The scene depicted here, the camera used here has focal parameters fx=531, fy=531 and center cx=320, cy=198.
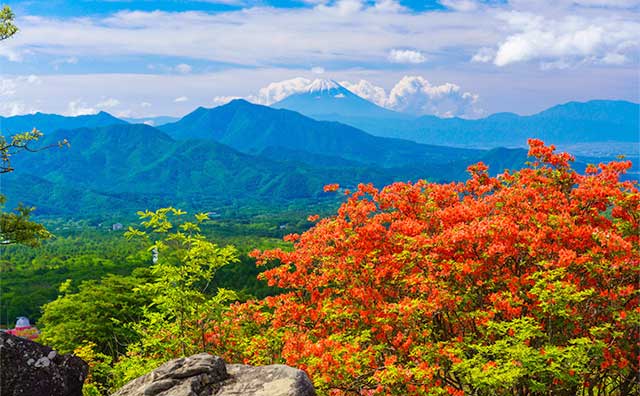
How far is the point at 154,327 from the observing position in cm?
1555

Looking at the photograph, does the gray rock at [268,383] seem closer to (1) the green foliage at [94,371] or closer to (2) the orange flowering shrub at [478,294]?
(2) the orange flowering shrub at [478,294]

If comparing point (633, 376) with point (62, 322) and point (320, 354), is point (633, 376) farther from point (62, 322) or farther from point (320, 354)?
point (62, 322)

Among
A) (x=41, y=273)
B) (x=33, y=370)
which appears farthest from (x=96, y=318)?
(x=41, y=273)

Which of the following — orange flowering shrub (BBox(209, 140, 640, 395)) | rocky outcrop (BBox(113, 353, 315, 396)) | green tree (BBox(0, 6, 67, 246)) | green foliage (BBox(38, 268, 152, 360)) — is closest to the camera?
rocky outcrop (BBox(113, 353, 315, 396))

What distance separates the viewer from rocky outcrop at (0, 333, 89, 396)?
9.94 meters

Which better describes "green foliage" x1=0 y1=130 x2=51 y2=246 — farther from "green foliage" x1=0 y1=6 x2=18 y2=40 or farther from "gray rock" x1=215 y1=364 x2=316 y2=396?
"gray rock" x1=215 y1=364 x2=316 y2=396

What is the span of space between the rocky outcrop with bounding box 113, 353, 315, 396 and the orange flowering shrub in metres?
1.26

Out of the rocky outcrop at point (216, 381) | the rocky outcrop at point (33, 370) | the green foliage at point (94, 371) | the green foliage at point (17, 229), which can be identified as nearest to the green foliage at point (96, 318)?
the green foliage at point (94, 371)

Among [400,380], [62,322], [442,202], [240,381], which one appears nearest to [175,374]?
[240,381]

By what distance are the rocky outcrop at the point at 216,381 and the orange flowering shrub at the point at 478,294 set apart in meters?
1.26

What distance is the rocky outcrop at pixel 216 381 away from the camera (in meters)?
8.83

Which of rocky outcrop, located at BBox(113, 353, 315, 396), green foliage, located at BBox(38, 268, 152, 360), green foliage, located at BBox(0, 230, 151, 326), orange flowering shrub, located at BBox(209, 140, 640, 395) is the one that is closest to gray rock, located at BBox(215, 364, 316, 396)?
rocky outcrop, located at BBox(113, 353, 315, 396)

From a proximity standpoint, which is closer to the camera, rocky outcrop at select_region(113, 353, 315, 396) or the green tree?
rocky outcrop at select_region(113, 353, 315, 396)

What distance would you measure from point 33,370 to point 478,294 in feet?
29.1
